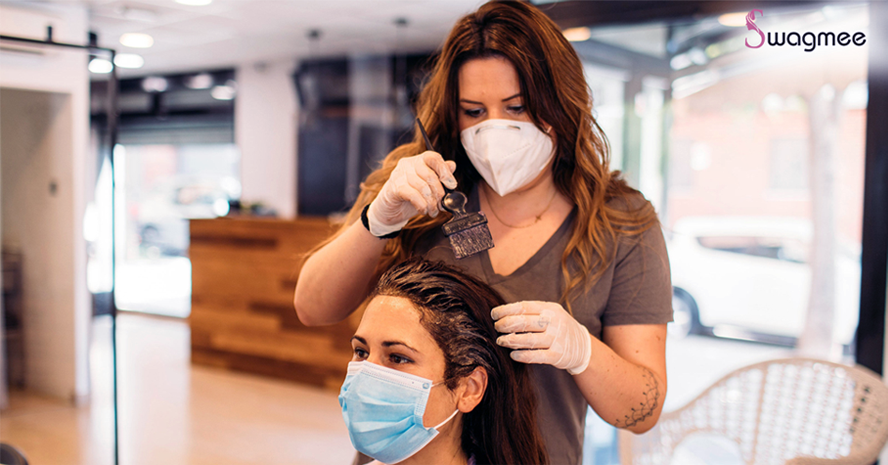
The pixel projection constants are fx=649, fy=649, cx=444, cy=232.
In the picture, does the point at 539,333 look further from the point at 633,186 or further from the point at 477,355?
the point at 633,186

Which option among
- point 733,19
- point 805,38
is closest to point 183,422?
point 733,19

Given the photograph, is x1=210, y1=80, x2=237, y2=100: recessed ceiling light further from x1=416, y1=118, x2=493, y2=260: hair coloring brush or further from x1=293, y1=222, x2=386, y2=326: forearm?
x1=416, y1=118, x2=493, y2=260: hair coloring brush

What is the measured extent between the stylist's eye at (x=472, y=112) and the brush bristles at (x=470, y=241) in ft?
0.71

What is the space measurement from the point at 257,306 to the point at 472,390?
3731 mm

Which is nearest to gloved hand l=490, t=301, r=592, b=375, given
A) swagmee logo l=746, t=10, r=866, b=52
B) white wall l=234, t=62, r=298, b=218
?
swagmee logo l=746, t=10, r=866, b=52

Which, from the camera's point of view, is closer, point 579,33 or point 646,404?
point 646,404

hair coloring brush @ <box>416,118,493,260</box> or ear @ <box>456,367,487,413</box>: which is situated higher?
hair coloring brush @ <box>416,118,493,260</box>

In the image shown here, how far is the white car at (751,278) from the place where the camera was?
2.40 metres

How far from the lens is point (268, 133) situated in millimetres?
6676

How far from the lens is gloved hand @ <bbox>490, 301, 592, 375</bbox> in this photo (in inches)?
39.6

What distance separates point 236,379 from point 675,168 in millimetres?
3287

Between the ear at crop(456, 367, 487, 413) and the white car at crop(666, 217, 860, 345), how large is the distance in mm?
1472

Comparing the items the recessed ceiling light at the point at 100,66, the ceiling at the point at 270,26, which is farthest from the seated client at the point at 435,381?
the ceiling at the point at 270,26

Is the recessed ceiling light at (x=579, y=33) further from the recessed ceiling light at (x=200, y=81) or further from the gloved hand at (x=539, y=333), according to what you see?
the recessed ceiling light at (x=200, y=81)
